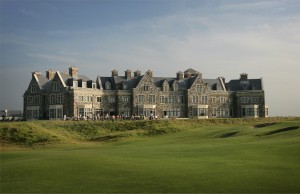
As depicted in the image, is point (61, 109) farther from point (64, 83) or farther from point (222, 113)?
point (222, 113)

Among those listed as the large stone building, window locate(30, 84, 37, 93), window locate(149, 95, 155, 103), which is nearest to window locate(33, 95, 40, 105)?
the large stone building

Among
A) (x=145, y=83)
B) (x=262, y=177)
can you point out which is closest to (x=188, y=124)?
(x=145, y=83)

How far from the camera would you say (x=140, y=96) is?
87438mm

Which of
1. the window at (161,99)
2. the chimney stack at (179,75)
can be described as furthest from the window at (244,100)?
the window at (161,99)

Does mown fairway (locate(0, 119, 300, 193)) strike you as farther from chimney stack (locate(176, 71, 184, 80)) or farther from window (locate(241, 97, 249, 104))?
window (locate(241, 97, 249, 104))

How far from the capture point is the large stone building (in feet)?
269

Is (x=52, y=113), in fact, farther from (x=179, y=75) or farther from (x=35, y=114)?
(x=179, y=75)

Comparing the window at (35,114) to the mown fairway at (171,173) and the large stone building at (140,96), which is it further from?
the mown fairway at (171,173)

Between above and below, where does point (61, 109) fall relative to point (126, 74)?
below

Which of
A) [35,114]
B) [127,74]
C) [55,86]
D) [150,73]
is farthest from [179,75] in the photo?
[35,114]

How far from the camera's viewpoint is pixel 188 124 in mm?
71938

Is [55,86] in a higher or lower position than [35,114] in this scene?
higher

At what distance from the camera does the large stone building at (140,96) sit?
269ft

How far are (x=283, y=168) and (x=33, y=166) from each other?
13787mm
